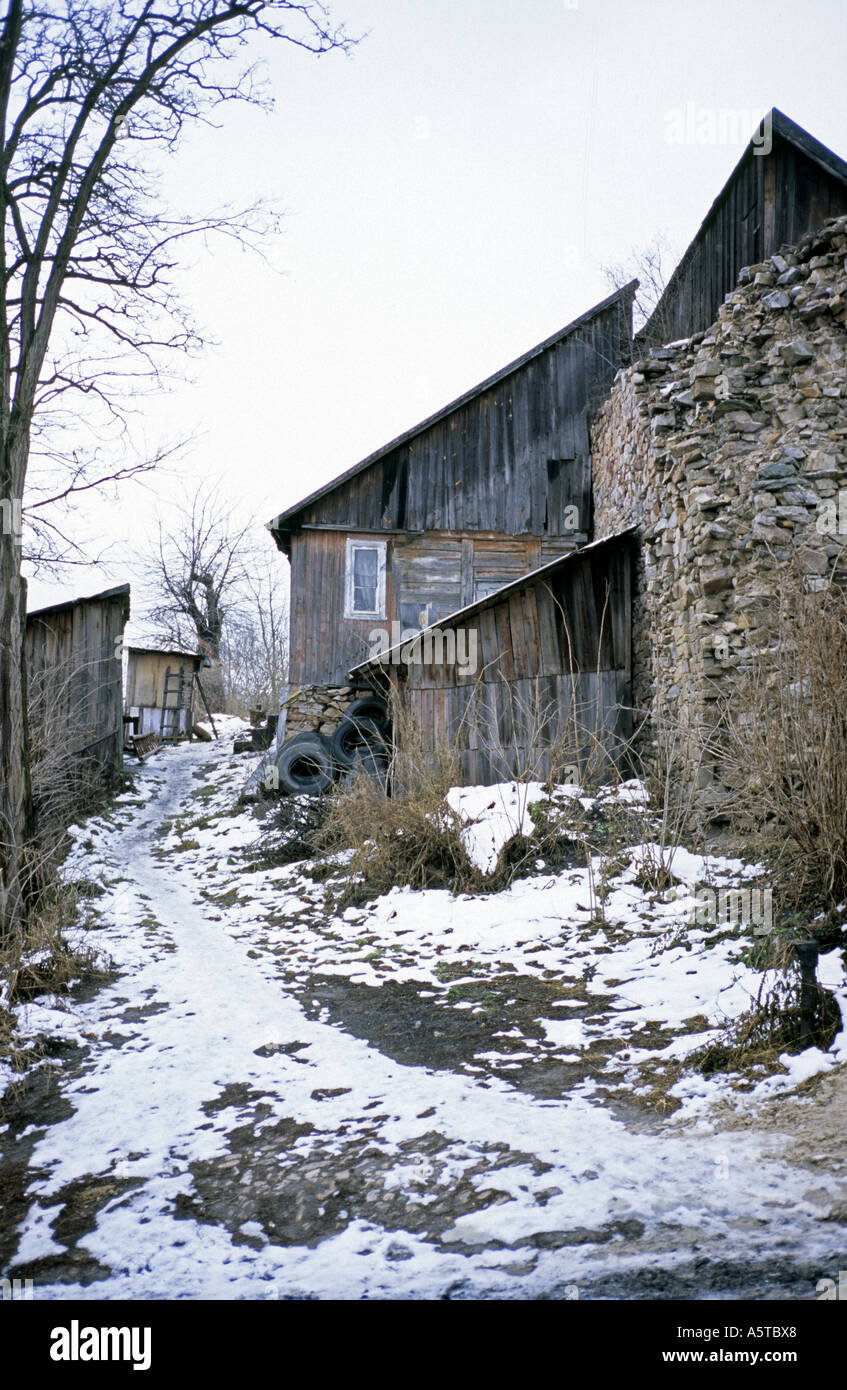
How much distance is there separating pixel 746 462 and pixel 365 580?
26.2ft

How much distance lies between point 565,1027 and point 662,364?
26.5 ft

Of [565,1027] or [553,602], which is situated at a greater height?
[553,602]

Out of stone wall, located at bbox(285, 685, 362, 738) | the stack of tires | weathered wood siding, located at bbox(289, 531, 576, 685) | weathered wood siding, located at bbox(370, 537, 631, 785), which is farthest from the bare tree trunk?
weathered wood siding, located at bbox(289, 531, 576, 685)

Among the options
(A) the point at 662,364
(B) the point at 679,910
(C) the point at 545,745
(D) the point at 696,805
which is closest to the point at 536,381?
(A) the point at 662,364

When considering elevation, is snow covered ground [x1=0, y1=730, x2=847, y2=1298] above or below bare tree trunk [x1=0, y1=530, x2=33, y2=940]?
below

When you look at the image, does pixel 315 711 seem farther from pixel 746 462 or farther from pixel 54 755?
pixel 746 462

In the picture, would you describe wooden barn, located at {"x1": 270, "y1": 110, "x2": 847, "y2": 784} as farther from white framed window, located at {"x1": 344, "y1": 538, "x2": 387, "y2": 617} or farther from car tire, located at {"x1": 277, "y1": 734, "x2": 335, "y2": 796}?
car tire, located at {"x1": 277, "y1": 734, "x2": 335, "y2": 796}

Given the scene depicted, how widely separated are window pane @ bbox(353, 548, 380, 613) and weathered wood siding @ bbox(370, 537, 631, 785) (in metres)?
4.20

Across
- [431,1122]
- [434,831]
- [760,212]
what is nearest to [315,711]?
[434,831]

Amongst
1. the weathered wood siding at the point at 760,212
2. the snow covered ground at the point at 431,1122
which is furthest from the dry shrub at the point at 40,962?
the weathered wood siding at the point at 760,212

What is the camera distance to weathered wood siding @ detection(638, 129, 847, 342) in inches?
452

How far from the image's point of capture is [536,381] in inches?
610
